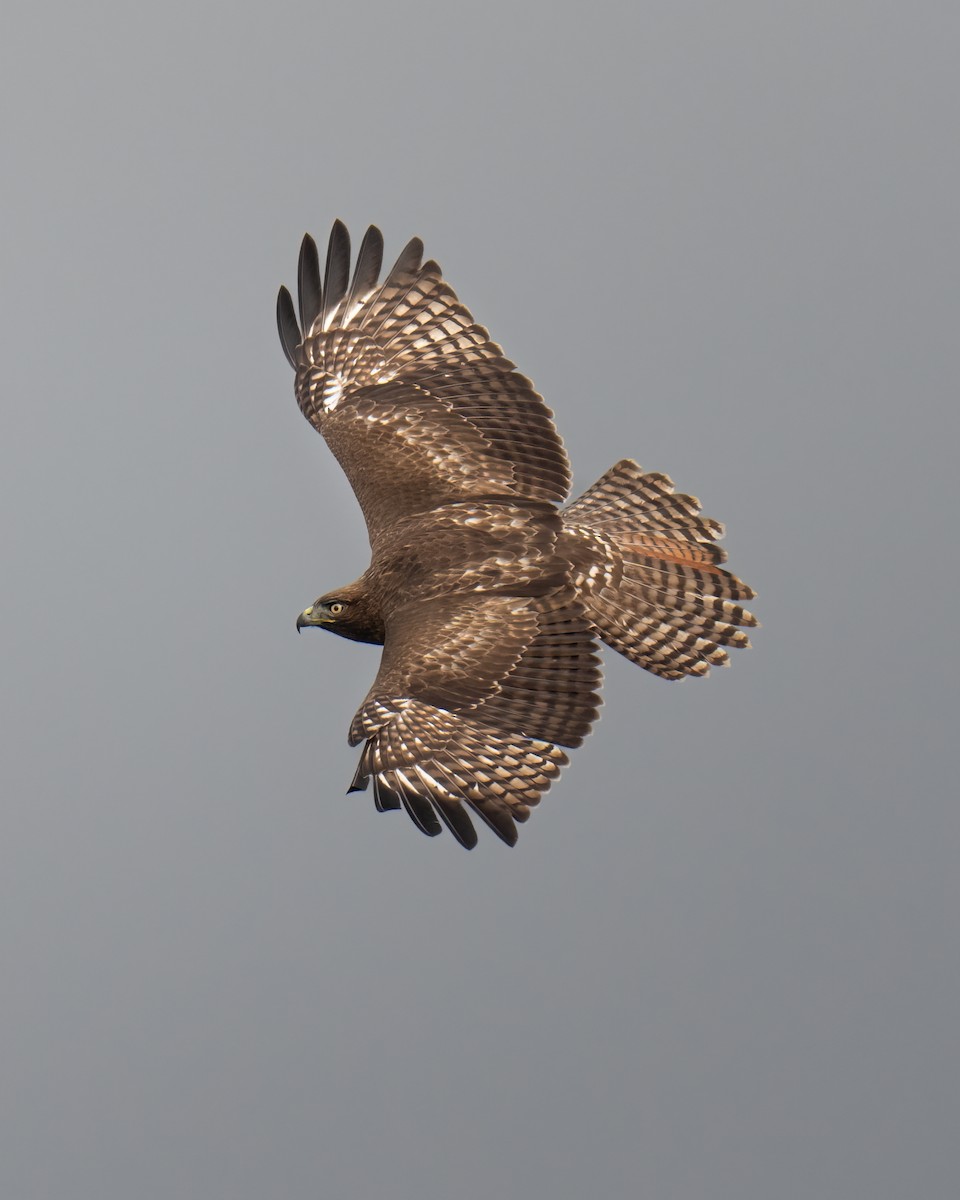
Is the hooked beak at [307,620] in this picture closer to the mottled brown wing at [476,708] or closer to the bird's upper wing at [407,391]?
the bird's upper wing at [407,391]

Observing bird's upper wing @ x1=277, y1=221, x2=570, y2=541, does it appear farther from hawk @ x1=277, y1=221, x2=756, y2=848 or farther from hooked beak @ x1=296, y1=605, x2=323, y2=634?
hooked beak @ x1=296, y1=605, x2=323, y2=634

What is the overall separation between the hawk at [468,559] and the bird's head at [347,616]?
2 cm

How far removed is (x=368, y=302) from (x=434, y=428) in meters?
1.46

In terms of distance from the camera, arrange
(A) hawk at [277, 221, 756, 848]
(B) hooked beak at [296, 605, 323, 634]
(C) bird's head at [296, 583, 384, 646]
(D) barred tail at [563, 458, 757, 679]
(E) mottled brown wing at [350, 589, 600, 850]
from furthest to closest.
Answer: (B) hooked beak at [296, 605, 323, 634]
(C) bird's head at [296, 583, 384, 646]
(D) barred tail at [563, 458, 757, 679]
(A) hawk at [277, 221, 756, 848]
(E) mottled brown wing at [350, 589, 600, 850]

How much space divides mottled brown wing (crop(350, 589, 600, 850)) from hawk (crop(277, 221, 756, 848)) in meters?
0.01

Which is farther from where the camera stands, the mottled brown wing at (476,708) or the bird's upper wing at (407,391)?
the bird's upper wing at (407,391)

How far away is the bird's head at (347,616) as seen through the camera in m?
13.9

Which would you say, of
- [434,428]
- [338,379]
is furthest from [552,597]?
[338,379]

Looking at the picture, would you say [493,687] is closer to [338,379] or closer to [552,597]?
[552,597]

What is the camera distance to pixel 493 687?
12625 millimetres

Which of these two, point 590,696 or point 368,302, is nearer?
point 590,696

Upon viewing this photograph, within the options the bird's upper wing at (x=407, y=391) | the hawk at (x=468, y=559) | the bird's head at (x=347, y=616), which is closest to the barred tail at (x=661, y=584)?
the hawk at (x=468, y=559)

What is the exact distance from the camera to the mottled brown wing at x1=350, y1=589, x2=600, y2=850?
12016 mm

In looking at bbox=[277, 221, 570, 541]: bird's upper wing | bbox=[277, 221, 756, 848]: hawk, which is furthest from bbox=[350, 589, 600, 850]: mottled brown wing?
bbox=[277, 221, 570, 541]: bird's upper wing
